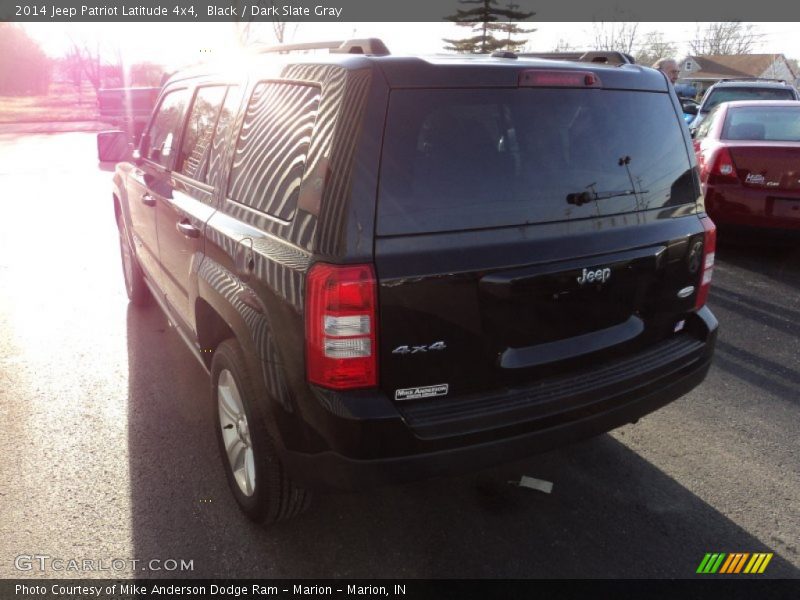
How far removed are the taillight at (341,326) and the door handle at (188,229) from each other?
1217 millimetres

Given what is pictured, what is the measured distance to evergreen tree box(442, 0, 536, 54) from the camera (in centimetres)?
4669

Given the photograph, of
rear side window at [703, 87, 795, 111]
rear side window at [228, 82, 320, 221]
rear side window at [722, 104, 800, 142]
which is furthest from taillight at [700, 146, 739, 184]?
rear side window at [703, 87, 795, 111]

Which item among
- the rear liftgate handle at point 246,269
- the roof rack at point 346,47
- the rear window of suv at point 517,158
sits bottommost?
the rear liftgate handle at point 246,269

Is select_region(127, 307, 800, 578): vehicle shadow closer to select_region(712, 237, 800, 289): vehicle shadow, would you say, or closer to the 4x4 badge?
the 4x4 badge

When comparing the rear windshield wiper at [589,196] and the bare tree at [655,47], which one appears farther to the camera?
the bare tree at [655,47]

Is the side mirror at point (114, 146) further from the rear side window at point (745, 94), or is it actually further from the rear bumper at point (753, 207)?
the rear side window at point (745, 94)

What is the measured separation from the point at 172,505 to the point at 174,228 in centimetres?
148

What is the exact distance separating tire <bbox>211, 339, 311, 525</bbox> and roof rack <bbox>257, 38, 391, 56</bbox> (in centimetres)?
127

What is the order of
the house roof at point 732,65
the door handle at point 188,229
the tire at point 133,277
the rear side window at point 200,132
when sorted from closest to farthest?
the door handle at point 188,229, the rear side window at point 200,132, the tire at point 133,277, the house roof at point 732,65

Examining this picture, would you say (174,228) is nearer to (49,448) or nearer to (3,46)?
(49,448)

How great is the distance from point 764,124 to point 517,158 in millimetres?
6161

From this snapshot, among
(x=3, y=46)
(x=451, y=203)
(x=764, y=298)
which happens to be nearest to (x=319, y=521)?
(x=451, y=203)

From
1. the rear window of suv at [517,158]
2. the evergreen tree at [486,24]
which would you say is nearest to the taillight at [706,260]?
the rear window of suv at [517,158]

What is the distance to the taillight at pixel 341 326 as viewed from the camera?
2.06 m
